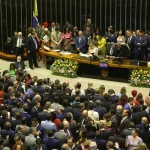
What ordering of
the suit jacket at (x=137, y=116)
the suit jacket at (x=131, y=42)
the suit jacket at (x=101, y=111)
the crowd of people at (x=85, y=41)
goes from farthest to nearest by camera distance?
the suit jacket at (x=131, y=42) → the crowd of people at (x=85, y=41) → the suit jacket at (x=101, y=111) → the suit jacket at (x=137, y=116)

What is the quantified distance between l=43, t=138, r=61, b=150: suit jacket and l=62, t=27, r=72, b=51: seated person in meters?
11.2

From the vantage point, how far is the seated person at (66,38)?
80.2 feet

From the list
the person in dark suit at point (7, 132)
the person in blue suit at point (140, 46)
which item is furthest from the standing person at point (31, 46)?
the person in dark suit at point (7, 132)

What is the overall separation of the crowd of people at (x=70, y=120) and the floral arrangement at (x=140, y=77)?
413 centimetres

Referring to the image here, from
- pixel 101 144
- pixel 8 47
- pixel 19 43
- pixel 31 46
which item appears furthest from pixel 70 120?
pixel 8 47

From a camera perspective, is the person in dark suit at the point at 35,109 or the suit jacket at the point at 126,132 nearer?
the suit jacket at the point at 126,132

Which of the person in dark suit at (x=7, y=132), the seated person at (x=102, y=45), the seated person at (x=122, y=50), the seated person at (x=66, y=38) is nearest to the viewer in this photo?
the person in dark suit at (x=7, y=132)

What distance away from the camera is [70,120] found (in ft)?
48.3

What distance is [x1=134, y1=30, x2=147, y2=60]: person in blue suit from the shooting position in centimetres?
2292

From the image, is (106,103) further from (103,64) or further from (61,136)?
(103,64)

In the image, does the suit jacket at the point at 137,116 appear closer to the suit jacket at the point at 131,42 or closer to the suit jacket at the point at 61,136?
the suit jacket at the point at 61,136

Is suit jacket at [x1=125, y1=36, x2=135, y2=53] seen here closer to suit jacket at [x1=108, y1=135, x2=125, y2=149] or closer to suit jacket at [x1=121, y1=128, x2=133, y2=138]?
suit jacket at [x1=121, y1=128, x2=133, y2=138]

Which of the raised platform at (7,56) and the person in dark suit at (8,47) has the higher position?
the person in dark suit at (8,47)

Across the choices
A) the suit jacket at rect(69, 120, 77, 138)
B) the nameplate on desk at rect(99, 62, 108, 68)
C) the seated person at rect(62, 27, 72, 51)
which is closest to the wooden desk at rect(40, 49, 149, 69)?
the nameplate on desk at rect(99, 62, 108, 68)
